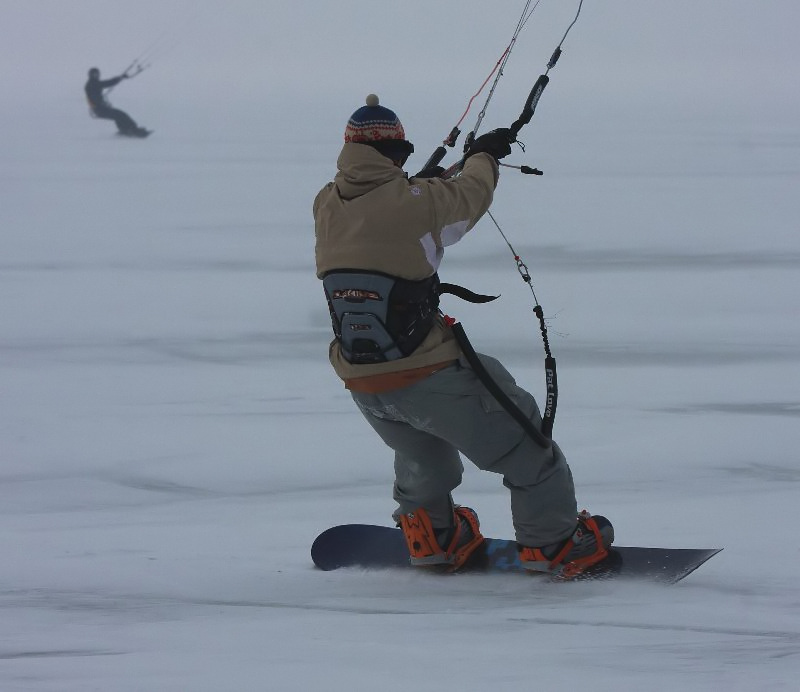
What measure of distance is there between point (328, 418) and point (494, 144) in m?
2.00

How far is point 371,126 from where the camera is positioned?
8.98 feet

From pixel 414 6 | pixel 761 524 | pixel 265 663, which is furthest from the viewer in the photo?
pixel 414 6

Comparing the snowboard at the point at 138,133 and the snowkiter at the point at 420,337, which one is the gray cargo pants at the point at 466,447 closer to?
the snowkiter at the point at 420,337

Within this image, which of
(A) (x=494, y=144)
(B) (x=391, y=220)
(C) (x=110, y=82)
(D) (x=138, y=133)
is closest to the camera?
(B) (x=391, y=220)

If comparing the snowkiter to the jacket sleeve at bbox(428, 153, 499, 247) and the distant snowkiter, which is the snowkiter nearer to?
the jacket sleeve at bbox(428, 153, 499, 247)

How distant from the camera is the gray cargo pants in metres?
2.84

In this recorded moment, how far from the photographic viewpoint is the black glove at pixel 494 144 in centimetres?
298

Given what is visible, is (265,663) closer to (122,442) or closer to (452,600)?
(452,600)

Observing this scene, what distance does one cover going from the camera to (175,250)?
8.12 m

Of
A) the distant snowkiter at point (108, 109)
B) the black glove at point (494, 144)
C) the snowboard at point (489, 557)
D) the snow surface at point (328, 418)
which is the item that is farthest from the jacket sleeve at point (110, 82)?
the black glove at point (494, 144)

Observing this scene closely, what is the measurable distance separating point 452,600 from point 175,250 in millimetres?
5606

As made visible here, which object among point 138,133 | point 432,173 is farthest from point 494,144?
point 138,133

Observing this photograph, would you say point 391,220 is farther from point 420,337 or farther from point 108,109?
point 108,109

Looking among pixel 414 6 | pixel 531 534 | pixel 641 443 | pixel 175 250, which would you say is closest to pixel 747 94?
pixel 414 6
